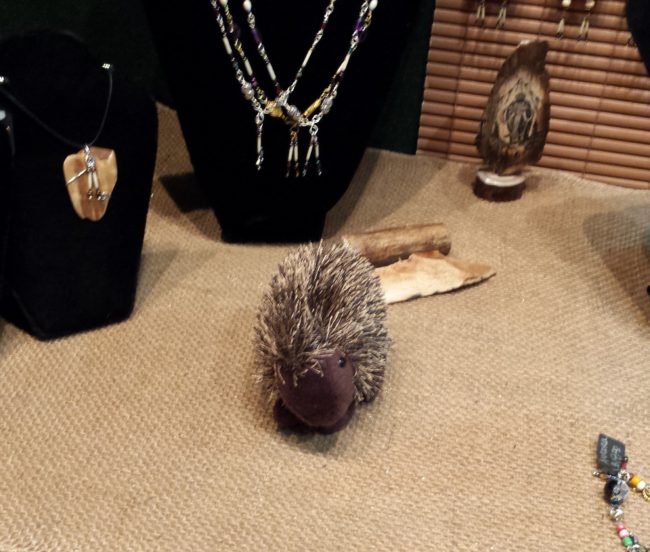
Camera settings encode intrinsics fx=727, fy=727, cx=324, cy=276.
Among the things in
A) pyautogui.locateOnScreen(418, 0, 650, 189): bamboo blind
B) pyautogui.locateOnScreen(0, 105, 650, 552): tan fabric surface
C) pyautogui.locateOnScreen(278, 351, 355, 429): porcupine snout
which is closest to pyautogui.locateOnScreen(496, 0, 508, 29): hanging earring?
pyautogui.locateOnScreen(418, 0, 650, 189): bamboo blind

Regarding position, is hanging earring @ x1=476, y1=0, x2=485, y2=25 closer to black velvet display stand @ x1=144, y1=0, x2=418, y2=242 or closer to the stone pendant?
black velvet display stand @ x1=144, y1=0, x2=418, y2=242

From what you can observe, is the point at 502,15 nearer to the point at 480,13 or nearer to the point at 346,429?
the point at 480,13

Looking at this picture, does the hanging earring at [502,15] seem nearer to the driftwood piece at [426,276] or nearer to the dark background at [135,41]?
the dark background at [135,41]

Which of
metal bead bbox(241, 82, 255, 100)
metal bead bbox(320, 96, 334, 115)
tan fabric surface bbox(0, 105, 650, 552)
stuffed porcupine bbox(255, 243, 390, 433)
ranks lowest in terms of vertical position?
tan fabric surface bbox(0, 105, 650, 552)

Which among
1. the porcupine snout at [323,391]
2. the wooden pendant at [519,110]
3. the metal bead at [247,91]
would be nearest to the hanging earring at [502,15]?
the wooden pendant at [519,110]

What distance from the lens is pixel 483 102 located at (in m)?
1.24

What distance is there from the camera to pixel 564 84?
3.92 feet

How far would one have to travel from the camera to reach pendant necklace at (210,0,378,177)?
0.91 meters

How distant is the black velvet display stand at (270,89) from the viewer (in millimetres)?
918

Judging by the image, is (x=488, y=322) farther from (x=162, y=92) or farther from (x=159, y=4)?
(x=162, y=92)

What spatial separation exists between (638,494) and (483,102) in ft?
2.40

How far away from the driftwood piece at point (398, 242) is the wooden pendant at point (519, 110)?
180 millimetres

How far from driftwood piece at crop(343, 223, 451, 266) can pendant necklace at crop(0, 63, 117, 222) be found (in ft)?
1.05

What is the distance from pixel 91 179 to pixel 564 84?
0.78m
